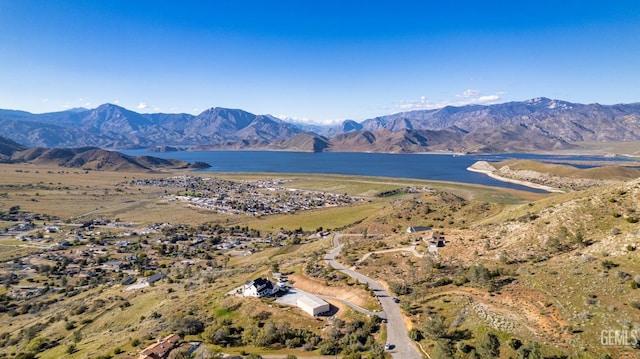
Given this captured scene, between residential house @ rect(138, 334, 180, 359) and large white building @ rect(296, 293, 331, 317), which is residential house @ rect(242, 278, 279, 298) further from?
residential house @ rect(138, 334, 180, 359)

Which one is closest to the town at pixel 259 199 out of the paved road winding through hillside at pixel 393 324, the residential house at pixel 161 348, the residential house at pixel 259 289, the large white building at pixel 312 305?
the residential house at pixel 259 289

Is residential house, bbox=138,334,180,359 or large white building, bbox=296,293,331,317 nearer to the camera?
residential house, bbox=138,334,180,359

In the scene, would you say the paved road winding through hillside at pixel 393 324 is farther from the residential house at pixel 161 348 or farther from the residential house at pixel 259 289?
the residential house at pixel 161 348

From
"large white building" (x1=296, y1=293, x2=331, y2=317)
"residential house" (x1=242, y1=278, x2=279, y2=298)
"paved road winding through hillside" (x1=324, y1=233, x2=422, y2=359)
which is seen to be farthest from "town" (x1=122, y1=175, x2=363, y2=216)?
"large white building" (x1=296, y1=293, x2=331, y2=317)

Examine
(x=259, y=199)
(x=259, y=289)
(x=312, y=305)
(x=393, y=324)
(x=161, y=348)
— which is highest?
(x=393, y=324)

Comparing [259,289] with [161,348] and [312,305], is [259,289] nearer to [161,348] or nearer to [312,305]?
[312,305]

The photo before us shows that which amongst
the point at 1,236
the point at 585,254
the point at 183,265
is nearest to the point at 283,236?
the point at 183,265

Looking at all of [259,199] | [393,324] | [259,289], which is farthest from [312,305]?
[259,199]

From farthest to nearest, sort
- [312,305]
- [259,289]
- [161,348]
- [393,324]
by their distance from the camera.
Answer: [259,289]
[312,305]
[393,324]
[161,348]

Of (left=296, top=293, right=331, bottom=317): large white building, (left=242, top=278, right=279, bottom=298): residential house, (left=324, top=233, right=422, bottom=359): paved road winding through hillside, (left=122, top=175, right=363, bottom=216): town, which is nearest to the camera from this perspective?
(left=324, top=233, right=422, bottom=359): paved road winding through hillside
